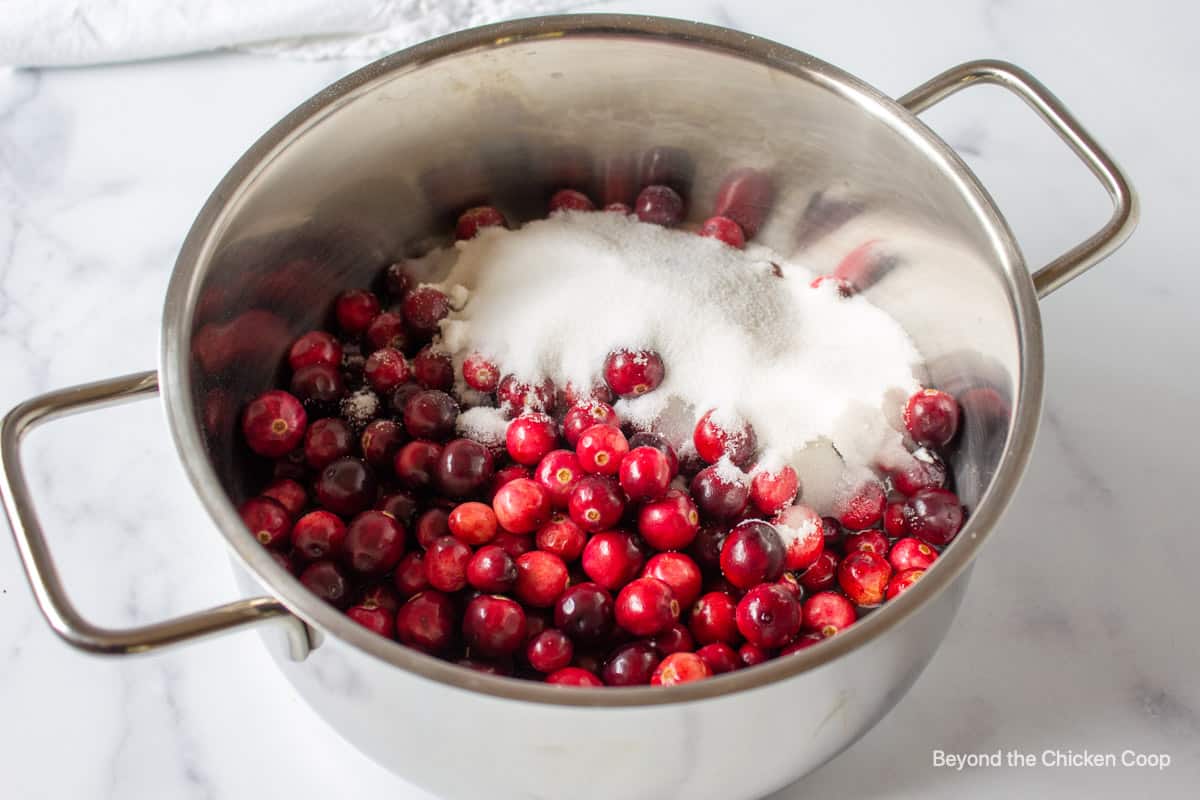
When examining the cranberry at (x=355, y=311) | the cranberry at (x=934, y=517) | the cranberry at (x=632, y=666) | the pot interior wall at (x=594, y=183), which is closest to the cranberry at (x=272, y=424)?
the pot interior wall at (x=594, y=183)

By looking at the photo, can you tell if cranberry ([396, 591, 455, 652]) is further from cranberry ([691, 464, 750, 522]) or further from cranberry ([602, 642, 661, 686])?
cranberry ([691, 464, 750, 522])

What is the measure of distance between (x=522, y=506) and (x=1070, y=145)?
69cm

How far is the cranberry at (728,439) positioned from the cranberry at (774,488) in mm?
26

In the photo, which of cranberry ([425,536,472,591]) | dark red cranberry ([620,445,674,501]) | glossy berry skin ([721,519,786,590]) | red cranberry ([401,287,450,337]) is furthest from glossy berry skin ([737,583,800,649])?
red cranberry ([401,287,450,337])

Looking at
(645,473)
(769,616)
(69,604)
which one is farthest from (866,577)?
(69,604)

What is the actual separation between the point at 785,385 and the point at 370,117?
1.80ft

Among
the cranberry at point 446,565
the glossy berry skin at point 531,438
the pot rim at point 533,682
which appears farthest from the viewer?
the glossy berry skin at point 531,438

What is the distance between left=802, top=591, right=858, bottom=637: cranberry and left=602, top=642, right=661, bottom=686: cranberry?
0.17 meters

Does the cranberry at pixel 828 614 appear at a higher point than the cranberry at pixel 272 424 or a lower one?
lower

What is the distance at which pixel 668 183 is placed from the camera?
5.11 ft

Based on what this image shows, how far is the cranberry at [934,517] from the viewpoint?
1.25 m

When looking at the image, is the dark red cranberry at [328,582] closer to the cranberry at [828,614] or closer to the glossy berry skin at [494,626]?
the glossy berry skin at [494,626]

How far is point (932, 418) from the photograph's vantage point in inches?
52.4

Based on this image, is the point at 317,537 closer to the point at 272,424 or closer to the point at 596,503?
the point at 272,424
